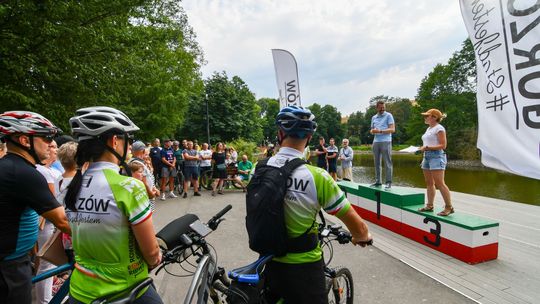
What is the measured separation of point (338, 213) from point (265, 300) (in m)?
0.92

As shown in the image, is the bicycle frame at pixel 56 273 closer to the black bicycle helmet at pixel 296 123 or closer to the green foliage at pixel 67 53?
the black bicycle helmet at pixel 296 123

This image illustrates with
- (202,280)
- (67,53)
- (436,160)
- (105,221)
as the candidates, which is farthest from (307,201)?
(67,53)

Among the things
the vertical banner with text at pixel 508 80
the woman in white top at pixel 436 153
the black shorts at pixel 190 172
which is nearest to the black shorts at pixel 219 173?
the black shorts at pixel 190 172

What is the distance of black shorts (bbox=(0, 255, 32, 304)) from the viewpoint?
6.19 ft

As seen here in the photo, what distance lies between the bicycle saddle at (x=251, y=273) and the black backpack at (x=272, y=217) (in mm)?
78

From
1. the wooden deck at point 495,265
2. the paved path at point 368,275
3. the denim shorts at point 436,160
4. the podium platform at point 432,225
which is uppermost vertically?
the denim shorts at point 436,160

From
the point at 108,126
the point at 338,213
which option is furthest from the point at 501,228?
the point at 108,126

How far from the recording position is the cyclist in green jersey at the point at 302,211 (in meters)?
1.95

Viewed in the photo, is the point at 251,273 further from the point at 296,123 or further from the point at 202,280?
the point at 296,123

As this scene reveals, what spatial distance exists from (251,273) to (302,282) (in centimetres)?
37

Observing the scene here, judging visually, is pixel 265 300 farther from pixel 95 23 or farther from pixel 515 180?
pixel 515 180

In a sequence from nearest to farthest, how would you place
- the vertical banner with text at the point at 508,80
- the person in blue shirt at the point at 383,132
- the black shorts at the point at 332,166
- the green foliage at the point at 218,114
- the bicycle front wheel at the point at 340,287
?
the vertical banner with text at the point at 508,80 < the bicycle front wheel at the point at 340,287 < the person in blue shirt at the point at 383,132 < the black shorts at the point at 332,166 < the green foliage at the point at 218,114

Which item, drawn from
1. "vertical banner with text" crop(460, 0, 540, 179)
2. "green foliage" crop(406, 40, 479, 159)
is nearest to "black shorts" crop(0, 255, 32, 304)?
"vertical banner with text" crop(460, 0, 540, 179)

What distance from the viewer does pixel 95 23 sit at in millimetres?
7578
